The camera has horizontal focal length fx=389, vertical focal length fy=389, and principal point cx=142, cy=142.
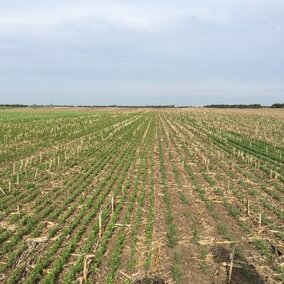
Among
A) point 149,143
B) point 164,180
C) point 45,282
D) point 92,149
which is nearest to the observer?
point 45,282

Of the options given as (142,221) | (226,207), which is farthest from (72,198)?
(226,207)

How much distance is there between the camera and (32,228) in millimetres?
8250

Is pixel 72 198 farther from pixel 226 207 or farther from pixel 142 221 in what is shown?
pixel 226 207

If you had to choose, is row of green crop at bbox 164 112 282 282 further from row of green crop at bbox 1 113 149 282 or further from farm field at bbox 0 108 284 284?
row of green crop at bbox 1 113 149 282

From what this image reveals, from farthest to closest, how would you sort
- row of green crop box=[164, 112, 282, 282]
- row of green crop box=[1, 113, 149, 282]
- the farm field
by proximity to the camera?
row of green crop box=[1, 113, 149, 282], row of green crop box=[164, 112, 282, 282], the farm field

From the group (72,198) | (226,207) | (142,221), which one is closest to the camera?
(142,221)

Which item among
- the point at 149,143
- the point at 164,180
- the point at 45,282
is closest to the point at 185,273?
the point at 45,282

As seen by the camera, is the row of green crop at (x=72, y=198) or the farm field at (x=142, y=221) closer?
the farm field at (x=142, y=221)

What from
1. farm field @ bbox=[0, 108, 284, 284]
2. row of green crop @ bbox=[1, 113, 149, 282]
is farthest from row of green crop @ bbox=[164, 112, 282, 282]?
row of green crop @ bbox=[1, 113, 149, 282]

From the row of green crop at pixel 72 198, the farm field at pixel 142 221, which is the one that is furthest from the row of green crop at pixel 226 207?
the row of green crop at pixel 72 198

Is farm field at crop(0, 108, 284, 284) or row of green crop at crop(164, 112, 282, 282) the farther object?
row of green crop at crop(164, 112, 282, 282)

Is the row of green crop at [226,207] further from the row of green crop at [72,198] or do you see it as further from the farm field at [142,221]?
the row of green crop at [72,198]

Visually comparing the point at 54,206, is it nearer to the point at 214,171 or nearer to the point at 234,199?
the point at 234,199

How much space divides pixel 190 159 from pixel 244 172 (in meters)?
3.49
